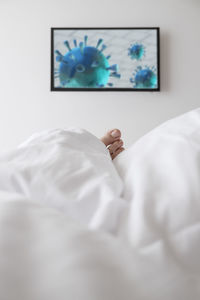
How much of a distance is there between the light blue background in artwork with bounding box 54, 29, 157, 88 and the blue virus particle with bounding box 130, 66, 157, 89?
35 mm

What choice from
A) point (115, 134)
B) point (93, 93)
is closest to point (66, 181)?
point (115, 134)

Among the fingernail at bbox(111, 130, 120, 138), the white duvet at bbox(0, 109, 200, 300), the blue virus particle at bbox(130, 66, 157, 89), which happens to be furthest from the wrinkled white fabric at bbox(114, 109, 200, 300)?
the blue virus particle at bbox(130, 66, 157, 89)

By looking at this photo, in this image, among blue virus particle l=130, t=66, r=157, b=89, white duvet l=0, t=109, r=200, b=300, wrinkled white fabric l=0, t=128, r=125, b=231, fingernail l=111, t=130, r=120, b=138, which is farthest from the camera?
blue virus particle l=130, t=66, r=157, b=89

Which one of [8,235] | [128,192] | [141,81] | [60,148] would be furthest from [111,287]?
[141,81]

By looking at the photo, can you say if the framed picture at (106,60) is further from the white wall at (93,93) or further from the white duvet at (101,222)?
the white duvet at (101,222)

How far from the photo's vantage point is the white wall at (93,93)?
3.04m

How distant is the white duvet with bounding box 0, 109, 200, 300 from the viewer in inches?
10.9

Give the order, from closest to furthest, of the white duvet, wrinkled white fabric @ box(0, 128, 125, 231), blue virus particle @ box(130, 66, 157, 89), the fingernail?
the white duvet, wrinkled white fabric @ box(0, 128, 125, 231), the fingernail, blue virus particle @ box(130, 66, 157, 89)

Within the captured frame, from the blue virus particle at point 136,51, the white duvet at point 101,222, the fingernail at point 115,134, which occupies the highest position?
the blue virus particle at point 136,51

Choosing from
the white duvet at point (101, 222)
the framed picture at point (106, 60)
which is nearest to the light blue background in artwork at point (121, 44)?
the framed picture at point (106, 60)

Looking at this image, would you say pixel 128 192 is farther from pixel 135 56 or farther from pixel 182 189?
pixel 135 56

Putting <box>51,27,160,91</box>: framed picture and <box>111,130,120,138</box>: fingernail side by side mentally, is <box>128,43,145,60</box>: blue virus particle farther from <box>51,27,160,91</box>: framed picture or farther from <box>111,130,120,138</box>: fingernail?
<box>111,130,120,138</box>: fingernail

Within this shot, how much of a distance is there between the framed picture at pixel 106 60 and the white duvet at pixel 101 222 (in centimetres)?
245

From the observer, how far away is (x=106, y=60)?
3.01 m
